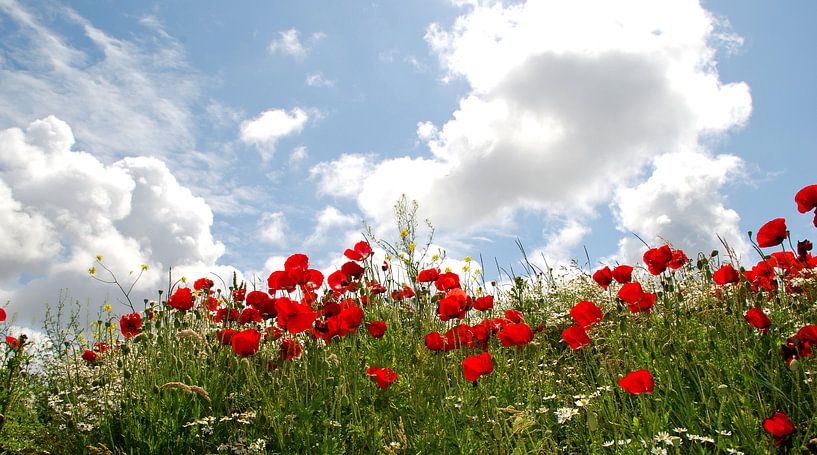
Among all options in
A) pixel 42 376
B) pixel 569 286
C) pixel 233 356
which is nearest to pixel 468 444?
pixel 233 356

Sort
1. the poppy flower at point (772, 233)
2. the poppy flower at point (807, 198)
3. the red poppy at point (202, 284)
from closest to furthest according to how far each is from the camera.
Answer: the poppy flower at point (807, 198) → the poppy flower at point (772, 233) → the red poppy at point (202, 284)

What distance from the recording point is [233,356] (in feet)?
14.2

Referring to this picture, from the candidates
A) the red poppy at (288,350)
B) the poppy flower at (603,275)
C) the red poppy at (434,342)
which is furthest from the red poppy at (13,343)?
the poppy flower at (603,275)

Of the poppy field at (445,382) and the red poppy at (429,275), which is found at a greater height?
the red poppy at (429,275)

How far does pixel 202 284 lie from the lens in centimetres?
516

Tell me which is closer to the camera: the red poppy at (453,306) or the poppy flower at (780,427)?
the poppy flower at (780,427)

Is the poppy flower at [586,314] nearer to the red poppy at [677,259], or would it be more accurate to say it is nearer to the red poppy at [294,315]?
the red poppy at [677,259]

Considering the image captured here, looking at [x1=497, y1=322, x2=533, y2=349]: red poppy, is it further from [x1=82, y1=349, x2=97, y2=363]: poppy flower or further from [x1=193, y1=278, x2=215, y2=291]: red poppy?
[x1=82, y1=349, x2=97, y2=363]: poppy flower

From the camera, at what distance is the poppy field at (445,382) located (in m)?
3.06

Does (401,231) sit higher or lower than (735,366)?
higher

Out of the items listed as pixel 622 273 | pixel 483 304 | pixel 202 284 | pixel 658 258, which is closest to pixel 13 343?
pixel 202 284

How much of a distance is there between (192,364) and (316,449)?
1.46 m

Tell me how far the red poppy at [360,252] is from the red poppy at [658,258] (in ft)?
7.00

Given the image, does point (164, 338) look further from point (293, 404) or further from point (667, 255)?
point (667, 255)
